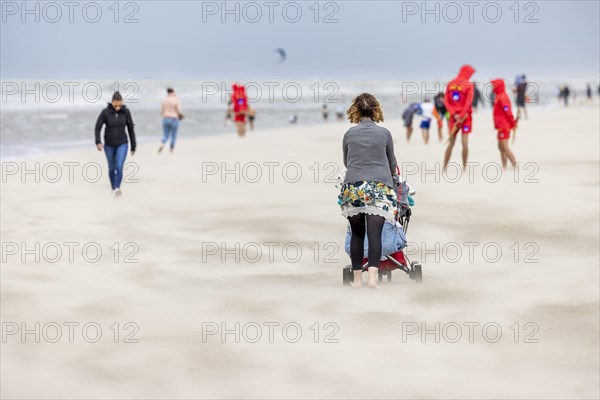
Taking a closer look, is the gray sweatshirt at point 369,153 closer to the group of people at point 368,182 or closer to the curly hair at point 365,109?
the group of people at point 368,182

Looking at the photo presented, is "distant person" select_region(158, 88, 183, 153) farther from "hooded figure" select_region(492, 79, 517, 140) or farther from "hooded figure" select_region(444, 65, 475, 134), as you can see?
"hooded figure" select_region(492, 79, 517, 140)

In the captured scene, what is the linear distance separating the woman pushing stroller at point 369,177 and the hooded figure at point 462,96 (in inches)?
308

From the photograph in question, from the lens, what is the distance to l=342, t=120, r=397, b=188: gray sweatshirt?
8.71 meters

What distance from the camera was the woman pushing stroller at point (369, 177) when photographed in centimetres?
874

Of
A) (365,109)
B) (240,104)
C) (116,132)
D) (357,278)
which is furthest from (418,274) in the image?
(240,104)

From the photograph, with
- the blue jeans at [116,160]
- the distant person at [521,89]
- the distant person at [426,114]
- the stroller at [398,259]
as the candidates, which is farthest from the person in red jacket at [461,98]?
the distant person at [521,89]

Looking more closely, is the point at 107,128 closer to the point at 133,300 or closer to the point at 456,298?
the point at 133,300

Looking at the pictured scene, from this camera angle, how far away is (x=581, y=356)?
6934mm

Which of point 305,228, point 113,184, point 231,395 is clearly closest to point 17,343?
point 231,395

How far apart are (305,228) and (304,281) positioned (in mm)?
3045

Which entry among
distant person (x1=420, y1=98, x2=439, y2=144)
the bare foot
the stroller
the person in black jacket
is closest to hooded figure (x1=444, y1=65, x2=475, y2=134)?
the person in black jacket

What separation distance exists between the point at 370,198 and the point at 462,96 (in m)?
8.31

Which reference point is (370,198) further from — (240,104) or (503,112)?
(240,104)

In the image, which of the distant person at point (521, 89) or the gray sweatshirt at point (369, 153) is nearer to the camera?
the gray sweatshirt at point (369, 153)
